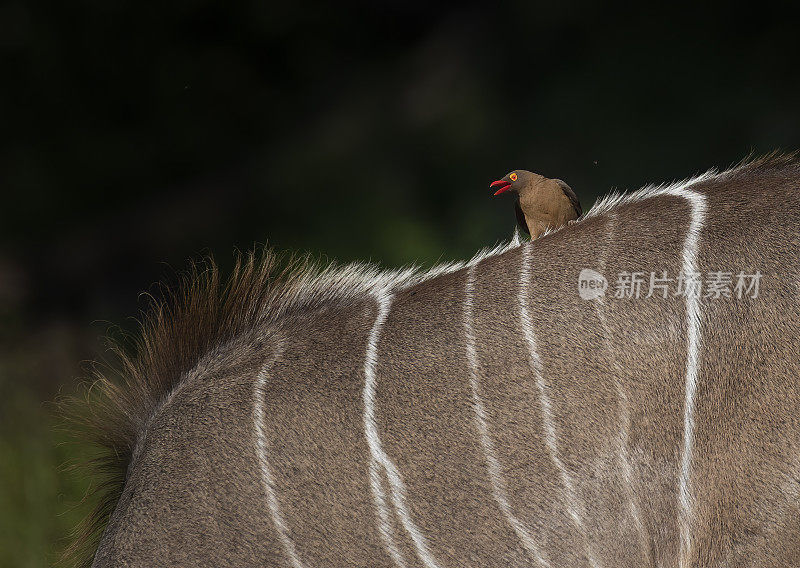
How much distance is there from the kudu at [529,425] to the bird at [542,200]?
0.07 m

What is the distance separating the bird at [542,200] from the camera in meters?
1.48

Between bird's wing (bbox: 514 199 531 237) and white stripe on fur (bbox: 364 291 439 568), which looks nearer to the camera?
white stripe on fur (bbox: 364 291 439 568)

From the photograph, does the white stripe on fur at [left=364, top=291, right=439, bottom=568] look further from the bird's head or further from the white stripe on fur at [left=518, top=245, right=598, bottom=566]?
the bird's head

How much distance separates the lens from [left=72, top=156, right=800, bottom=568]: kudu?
4.09 ft

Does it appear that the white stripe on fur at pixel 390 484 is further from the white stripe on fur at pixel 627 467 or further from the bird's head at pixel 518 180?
the bird's head at pixel 518 180

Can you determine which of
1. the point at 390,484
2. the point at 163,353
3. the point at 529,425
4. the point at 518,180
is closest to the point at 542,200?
the point at 518,180

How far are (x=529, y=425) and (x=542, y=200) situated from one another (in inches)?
15.5

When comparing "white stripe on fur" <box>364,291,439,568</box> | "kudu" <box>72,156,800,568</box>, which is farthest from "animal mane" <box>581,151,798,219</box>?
"white stripe on fur" <box>364,291,439,568</box>

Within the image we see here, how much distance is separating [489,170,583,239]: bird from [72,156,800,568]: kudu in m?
0.07

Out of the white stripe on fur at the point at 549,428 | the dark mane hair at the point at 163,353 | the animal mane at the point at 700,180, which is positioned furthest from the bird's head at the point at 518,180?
the dark mane hair at the point at 163,353

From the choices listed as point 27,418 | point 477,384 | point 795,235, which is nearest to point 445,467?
point 477,384

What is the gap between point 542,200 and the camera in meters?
1.48

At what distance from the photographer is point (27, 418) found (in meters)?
2.45

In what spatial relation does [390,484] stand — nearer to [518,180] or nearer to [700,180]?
[518,180]
